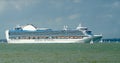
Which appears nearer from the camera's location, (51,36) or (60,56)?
(60,56)

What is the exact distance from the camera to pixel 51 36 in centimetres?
13012

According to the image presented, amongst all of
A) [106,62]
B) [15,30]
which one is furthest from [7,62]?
[15,30]

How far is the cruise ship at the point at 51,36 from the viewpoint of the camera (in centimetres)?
12838

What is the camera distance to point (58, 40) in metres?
130

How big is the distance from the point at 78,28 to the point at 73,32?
3.96 m

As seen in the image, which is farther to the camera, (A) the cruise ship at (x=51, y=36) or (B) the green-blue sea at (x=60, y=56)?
(A) the cruise ship at (x=51, y=36)

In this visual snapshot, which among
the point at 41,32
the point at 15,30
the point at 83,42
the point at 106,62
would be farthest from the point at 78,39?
the point at 106,62

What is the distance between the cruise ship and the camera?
421 ft

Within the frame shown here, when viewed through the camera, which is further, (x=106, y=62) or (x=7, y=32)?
(x=7, y=32)

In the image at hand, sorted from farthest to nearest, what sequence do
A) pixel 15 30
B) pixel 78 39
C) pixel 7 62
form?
1. pixel 15 30
2. pixel 78 39
3. pixel 7 62

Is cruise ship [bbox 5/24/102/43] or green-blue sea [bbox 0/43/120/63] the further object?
cruise ship [bbox 5/24/102/43]

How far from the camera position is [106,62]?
143 feet

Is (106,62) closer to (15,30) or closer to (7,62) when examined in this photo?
(7,62)

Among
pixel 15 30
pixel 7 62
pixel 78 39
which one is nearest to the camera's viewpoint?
pixel 7 62
